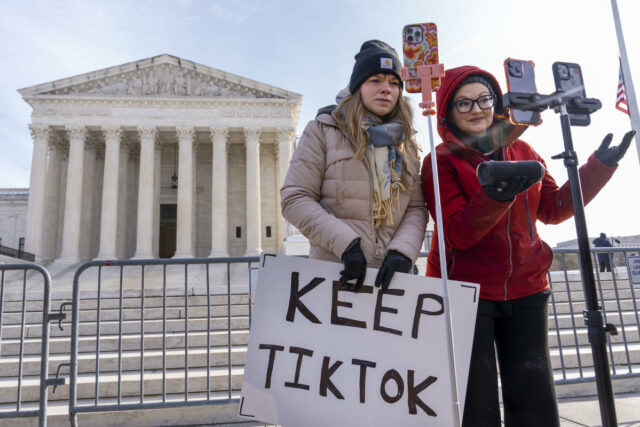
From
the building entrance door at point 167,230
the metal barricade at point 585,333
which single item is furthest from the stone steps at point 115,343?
the building entrance door at point 167,230

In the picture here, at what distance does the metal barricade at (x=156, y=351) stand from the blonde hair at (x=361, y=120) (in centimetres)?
273

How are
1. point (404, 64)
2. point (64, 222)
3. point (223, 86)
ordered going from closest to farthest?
point (404, 64), point (64, 222), point (223, 86)

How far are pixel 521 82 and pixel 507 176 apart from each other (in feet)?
2.35

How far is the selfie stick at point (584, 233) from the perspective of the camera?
85.6 inches

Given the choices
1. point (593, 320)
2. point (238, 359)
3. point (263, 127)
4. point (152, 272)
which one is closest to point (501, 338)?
point (593, 320)

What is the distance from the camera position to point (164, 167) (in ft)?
111

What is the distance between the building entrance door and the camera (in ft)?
112

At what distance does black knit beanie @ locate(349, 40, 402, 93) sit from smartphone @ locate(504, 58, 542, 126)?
2.14 ft

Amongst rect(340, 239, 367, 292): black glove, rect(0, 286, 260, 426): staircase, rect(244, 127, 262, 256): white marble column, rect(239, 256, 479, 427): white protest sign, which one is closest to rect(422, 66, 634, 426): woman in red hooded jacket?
rect(239, 256, 479, 427): white protest sign

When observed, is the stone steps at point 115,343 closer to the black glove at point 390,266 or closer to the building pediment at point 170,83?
the black glove at point 390,266

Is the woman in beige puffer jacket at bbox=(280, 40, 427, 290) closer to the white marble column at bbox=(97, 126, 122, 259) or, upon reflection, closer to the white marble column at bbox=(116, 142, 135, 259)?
the white marble column at bbox=(97, 126, 122, 259)

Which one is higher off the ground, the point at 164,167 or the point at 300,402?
the point at 164,167

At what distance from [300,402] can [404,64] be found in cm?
204

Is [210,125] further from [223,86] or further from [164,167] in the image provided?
[164,167]
